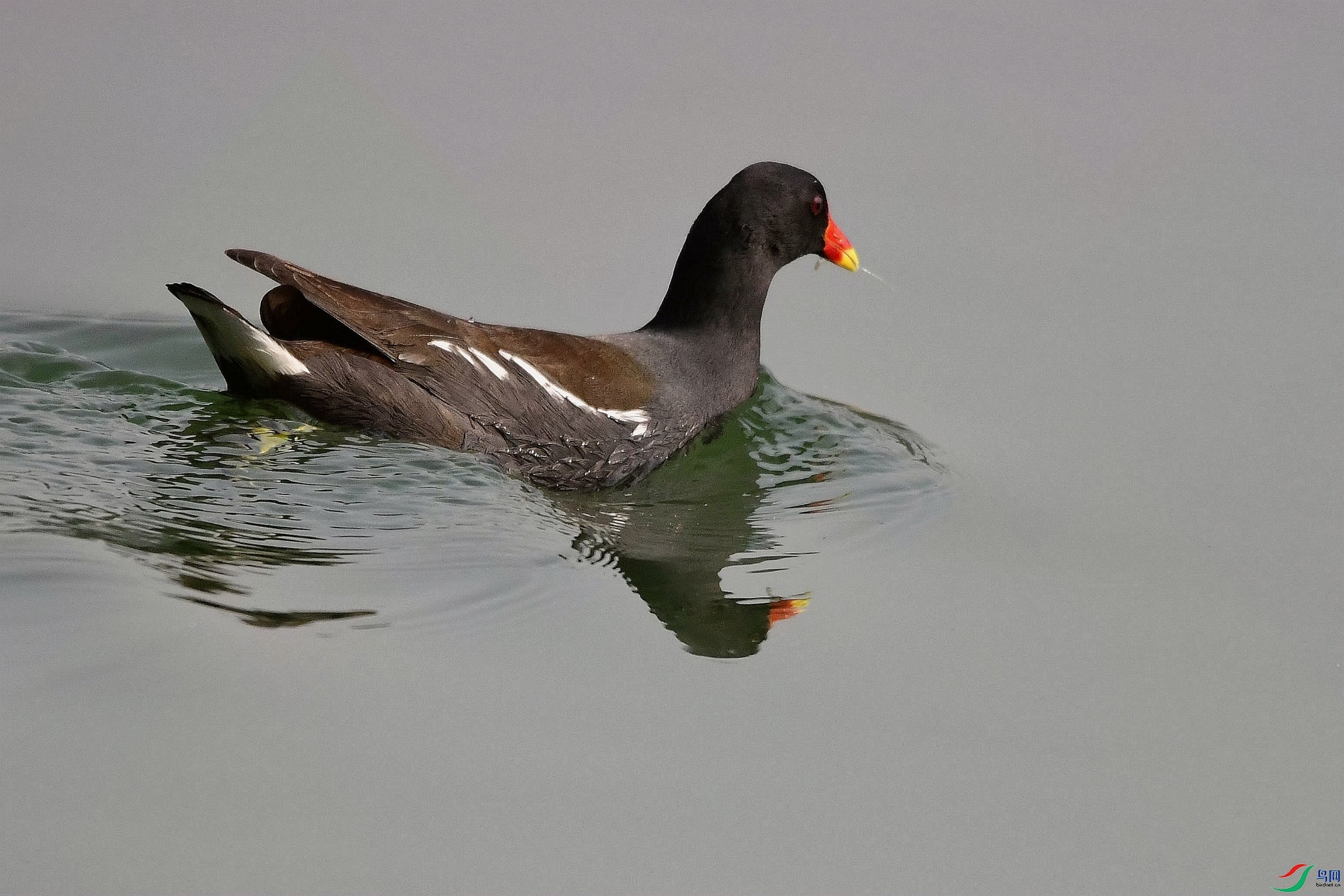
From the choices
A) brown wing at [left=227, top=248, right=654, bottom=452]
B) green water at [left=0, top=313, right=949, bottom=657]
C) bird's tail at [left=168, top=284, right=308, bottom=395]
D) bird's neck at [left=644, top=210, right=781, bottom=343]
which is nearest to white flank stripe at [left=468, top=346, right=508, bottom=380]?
brown wing at [left=227, top=248, right=654, bottom=452]

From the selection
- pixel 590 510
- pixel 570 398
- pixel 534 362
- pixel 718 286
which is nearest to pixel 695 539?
pixel 590 510

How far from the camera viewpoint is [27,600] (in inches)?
161

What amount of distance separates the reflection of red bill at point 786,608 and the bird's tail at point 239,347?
211cm

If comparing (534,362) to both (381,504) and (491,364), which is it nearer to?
(491,364)

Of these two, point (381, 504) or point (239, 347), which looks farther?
point (239, 347)

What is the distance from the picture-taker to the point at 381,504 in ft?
17.1

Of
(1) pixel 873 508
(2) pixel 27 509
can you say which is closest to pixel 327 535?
(2) pixel 27 509

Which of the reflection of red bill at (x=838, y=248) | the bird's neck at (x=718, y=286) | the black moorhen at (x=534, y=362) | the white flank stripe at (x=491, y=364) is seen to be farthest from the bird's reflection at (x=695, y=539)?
the reflection of red bill at (x=838, y=248)

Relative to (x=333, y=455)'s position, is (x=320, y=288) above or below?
above

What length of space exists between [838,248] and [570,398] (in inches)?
63.5

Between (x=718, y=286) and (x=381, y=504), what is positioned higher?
(x=718, y=286)

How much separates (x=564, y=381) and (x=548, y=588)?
1481 mm

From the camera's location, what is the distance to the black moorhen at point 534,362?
5.65 m

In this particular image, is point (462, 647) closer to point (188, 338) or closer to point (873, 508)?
point (873, 508)
